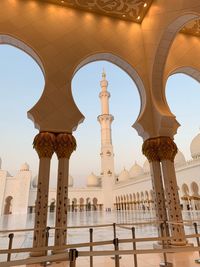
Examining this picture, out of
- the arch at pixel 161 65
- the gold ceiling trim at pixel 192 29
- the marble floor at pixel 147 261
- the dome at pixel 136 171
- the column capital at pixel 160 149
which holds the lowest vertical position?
the marble floor at pixel 147 261

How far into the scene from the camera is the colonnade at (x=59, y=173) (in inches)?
148

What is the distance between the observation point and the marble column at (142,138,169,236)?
4.45m

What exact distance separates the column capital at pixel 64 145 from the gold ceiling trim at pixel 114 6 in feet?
10.9

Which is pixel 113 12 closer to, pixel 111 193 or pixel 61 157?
pixel 61 157

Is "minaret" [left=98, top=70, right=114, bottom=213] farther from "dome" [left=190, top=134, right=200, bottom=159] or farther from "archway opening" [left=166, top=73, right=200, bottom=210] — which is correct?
"dome" [left=190, top=134, right=200, bottom=159]

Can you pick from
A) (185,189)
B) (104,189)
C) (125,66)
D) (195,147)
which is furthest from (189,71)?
(104,189)

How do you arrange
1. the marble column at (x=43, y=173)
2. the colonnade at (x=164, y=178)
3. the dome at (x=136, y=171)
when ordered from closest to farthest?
the marble column at (x=43, y=173), the colonnade at (x=164, y=178), the dome at (x=136, y=171)

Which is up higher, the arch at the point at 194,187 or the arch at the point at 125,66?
the arch at the point at 125,66

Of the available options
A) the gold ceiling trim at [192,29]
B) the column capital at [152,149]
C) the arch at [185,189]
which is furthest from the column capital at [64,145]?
the arch at [185,189]

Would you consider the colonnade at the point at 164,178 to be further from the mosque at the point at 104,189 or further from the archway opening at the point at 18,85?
the mosque at the point at 104,189

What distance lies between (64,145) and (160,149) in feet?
6.74

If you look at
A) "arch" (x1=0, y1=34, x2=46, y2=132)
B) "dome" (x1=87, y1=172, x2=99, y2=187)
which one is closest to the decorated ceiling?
"arch" (x1=0, y1=34, x2=46, y2=132)

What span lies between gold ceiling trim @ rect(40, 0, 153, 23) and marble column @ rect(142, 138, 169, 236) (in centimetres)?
329

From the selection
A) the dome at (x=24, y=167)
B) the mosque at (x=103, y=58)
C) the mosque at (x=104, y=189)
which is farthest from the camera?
the dome at (x=24, y=167)
